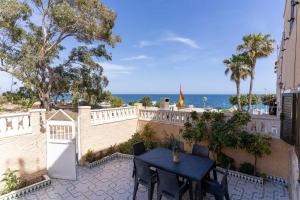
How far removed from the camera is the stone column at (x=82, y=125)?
5.93 m

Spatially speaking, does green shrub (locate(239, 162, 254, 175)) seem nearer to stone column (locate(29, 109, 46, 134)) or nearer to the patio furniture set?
the patio furniture set

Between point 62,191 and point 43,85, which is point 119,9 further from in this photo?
point 62,191

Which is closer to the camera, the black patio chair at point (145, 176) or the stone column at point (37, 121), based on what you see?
the black patio chair at point (145, 176)

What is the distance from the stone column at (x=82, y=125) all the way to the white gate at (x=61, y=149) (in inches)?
25.2

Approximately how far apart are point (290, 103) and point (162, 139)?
15.3 ft

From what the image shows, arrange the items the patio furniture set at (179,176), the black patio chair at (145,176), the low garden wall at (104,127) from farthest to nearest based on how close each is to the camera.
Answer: the low garden wall at (104,127) → the black patio chair at (145,176) → the patio furniture set at (179,176)

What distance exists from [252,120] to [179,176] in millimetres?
3220

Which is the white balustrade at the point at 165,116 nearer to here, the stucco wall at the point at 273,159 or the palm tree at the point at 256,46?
the stucco wall at the point at 273,159

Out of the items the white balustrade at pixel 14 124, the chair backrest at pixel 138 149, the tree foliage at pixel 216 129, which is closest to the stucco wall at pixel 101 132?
the white balustrade at pixel 14 124

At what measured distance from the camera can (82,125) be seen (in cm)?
595

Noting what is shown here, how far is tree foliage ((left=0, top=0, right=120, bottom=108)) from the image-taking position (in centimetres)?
851

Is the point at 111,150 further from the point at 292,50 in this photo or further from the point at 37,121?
the point at 292,50

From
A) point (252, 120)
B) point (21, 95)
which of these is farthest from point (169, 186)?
point (21, 95)

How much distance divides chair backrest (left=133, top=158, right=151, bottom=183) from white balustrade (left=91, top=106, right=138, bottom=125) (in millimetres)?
3224
